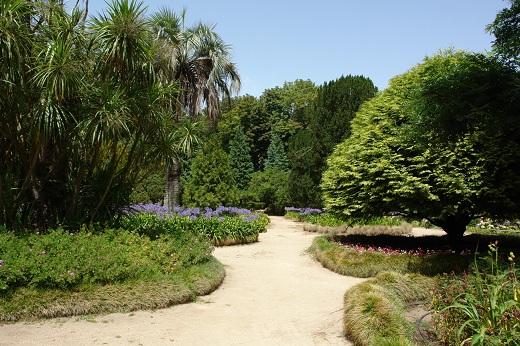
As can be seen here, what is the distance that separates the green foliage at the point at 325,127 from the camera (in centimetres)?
2030

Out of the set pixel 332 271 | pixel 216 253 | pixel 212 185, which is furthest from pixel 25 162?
pixel 212 185

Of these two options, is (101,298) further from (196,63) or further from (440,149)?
(196,63)

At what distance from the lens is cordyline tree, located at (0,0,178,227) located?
244 inches

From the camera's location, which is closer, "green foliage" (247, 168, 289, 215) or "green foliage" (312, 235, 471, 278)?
"green foliage" (312, 235, 471, 278)

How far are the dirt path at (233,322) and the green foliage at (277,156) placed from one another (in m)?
32.6

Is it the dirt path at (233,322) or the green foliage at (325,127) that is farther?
the green foliage at (325,127)

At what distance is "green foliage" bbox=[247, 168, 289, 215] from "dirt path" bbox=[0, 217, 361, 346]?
20445 millimetres

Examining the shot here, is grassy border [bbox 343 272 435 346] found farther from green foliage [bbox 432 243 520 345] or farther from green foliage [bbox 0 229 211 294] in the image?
green foliage [bbox 0 229 211 294]

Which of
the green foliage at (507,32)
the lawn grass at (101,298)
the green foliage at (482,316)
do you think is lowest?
the lawn grass at (101,298)

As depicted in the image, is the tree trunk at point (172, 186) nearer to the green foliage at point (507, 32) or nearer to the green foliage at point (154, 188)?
the green foliage at point (154, 188)

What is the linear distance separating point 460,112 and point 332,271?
4.46m

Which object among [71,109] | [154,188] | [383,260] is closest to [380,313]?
[383,260]

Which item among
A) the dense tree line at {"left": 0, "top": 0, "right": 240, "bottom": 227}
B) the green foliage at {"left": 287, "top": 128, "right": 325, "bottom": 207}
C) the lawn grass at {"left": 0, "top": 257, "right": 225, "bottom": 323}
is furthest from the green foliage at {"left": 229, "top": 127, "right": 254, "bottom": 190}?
the lawn grass at {"left": 0, "top": 257, "right": 225, "bottom": 323}

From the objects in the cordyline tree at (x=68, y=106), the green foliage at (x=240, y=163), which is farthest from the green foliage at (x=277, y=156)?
the cordyline tree at (x=68, y=106)
